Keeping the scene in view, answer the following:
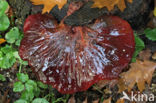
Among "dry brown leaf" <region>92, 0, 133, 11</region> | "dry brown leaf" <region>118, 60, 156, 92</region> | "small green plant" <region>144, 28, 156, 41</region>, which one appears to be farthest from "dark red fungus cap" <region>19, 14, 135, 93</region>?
"small green plant" <region>144, 28, 156, 41</region>

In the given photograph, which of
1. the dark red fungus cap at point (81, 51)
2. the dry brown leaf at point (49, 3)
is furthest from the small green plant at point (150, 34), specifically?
the dry brown leaf at point (49, 3)

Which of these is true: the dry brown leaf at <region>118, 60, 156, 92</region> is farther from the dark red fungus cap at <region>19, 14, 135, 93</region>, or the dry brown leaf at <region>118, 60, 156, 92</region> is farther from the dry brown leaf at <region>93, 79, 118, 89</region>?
the dark red fungus cap at <region>19, 14, 135, 93</region>

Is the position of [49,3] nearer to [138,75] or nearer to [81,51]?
[81,51]

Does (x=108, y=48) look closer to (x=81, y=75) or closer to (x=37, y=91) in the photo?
(x=81, y=75)

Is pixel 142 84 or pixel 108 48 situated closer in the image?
pixel 108 48

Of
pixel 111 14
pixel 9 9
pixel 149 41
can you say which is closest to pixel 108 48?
pixel 111 14

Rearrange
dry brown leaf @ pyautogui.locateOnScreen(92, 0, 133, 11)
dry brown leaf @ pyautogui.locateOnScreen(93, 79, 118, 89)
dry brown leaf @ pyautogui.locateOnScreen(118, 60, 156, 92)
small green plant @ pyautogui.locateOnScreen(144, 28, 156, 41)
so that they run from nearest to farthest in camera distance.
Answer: dry brown leaf @ pyautogui.locateOnScreen(92, 0, 133, 11)
dry brown leaf @ pyautogui.locateOnScreen(118, 60, 156, 92)
small green plant @ pyautogui.locateOnScreen(144, 28, 156, 41)
dry brown leaf @ pyautogui.locateOnScreen(93, 79, 118, 89)
